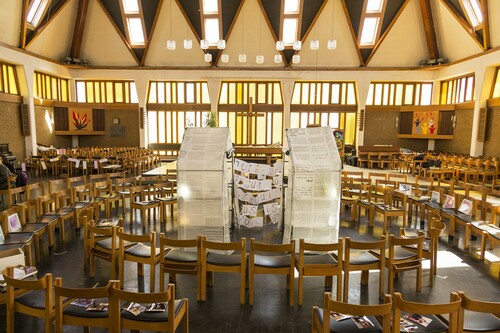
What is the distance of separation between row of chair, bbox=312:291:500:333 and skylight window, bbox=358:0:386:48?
1508 centimetres

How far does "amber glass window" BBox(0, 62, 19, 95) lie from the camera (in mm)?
13117

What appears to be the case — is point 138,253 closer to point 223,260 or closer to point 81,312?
point 223,260

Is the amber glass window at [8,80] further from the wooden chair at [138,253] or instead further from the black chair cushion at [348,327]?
the black chair cushion at [348,327]

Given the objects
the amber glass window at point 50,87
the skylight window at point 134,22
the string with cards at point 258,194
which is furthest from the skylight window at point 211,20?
the string with cards at point 258,194

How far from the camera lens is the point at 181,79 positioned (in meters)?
17.3

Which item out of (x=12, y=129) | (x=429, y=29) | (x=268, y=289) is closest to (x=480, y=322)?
(x=268, y=289)

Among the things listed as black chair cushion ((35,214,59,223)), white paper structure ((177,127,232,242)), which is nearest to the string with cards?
white paper structure ((177,127,232,242))

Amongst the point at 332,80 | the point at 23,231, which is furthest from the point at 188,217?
the point at 332,80

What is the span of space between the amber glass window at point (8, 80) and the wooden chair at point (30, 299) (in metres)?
13.3

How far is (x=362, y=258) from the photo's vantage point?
3.84m

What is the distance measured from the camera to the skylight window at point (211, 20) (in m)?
15.1

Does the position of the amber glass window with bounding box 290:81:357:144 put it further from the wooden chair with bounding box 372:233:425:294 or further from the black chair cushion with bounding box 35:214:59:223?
the wooden chair with bounding box 372:233:425:294

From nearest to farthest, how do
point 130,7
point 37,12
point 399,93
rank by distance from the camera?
point 37,12, point 130,7, point 399,93

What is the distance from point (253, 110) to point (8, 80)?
1067cm
